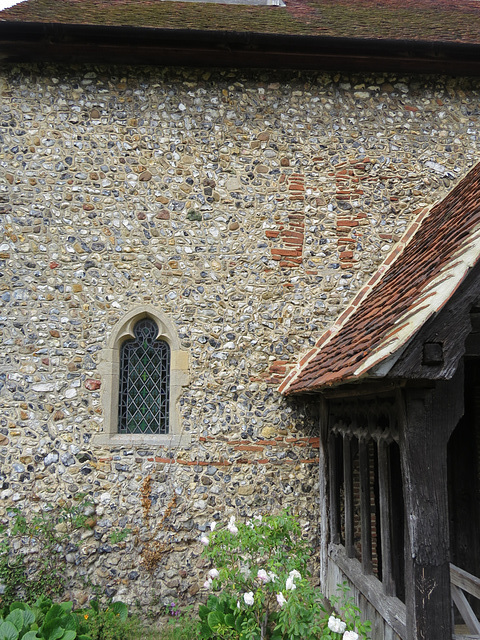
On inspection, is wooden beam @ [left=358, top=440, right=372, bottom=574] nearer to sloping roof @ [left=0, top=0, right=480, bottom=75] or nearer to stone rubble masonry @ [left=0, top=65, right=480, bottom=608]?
stone rubble masonry @ [left=0, top=65, right=480, bottom=608]

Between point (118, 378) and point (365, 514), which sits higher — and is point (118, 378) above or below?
above

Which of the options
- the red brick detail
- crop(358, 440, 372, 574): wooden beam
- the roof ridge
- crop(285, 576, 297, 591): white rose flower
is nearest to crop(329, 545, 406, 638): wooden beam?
crop(358, 440, 372, 574): wooden beam

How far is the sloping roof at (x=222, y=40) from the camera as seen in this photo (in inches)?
226

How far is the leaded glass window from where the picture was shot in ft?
18.7

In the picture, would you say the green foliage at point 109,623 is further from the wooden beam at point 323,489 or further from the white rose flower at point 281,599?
the white rose flower at point 281,599

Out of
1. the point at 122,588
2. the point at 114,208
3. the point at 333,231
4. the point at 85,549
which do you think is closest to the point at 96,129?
the point at 114,208

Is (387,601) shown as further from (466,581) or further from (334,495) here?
(334,495)

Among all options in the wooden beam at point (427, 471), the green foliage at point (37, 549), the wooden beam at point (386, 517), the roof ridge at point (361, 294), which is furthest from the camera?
the roof ridge at point (361, 294)

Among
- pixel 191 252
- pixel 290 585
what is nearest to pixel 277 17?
pixel 191 252

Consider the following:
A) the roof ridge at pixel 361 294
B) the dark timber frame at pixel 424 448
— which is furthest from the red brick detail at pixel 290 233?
the dark timber frame at pixel 424 448

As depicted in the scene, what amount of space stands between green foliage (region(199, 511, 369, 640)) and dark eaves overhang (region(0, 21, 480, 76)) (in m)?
5.18

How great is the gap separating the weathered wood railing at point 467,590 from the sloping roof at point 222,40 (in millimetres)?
5530

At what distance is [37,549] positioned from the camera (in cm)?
Result: 525

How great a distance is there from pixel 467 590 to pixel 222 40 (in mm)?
5883
